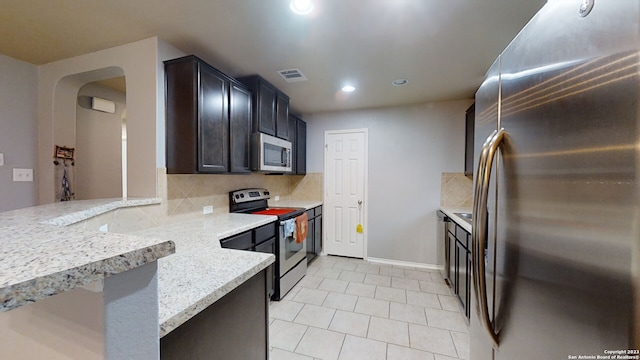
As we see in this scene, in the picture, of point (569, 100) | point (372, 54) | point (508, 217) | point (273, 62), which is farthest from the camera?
point (273, 62)

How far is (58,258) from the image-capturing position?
36 centimetres

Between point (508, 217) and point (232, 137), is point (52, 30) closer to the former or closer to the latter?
point (232, 137)

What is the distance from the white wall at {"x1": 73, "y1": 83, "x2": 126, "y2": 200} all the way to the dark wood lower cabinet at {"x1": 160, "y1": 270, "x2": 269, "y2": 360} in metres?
2.82

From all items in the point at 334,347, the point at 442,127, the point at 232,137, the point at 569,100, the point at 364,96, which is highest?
the point at 364,96

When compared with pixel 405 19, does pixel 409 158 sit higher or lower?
lower

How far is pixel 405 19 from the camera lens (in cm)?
162

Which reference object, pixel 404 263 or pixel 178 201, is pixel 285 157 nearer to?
pixel 178 201

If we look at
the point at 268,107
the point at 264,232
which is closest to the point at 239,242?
the point at 264,232

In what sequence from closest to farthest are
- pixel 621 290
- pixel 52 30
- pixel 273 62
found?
pixel 621 290 < pixel 52 30 < pixel 273 62

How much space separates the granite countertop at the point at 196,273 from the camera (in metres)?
0.66

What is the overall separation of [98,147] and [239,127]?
1958mm

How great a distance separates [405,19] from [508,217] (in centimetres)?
152

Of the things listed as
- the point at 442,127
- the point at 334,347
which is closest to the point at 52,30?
the point at 334,347

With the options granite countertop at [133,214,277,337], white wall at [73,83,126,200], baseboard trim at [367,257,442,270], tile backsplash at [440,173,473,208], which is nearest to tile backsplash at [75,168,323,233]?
granite countertop at [133,214,277,337]
